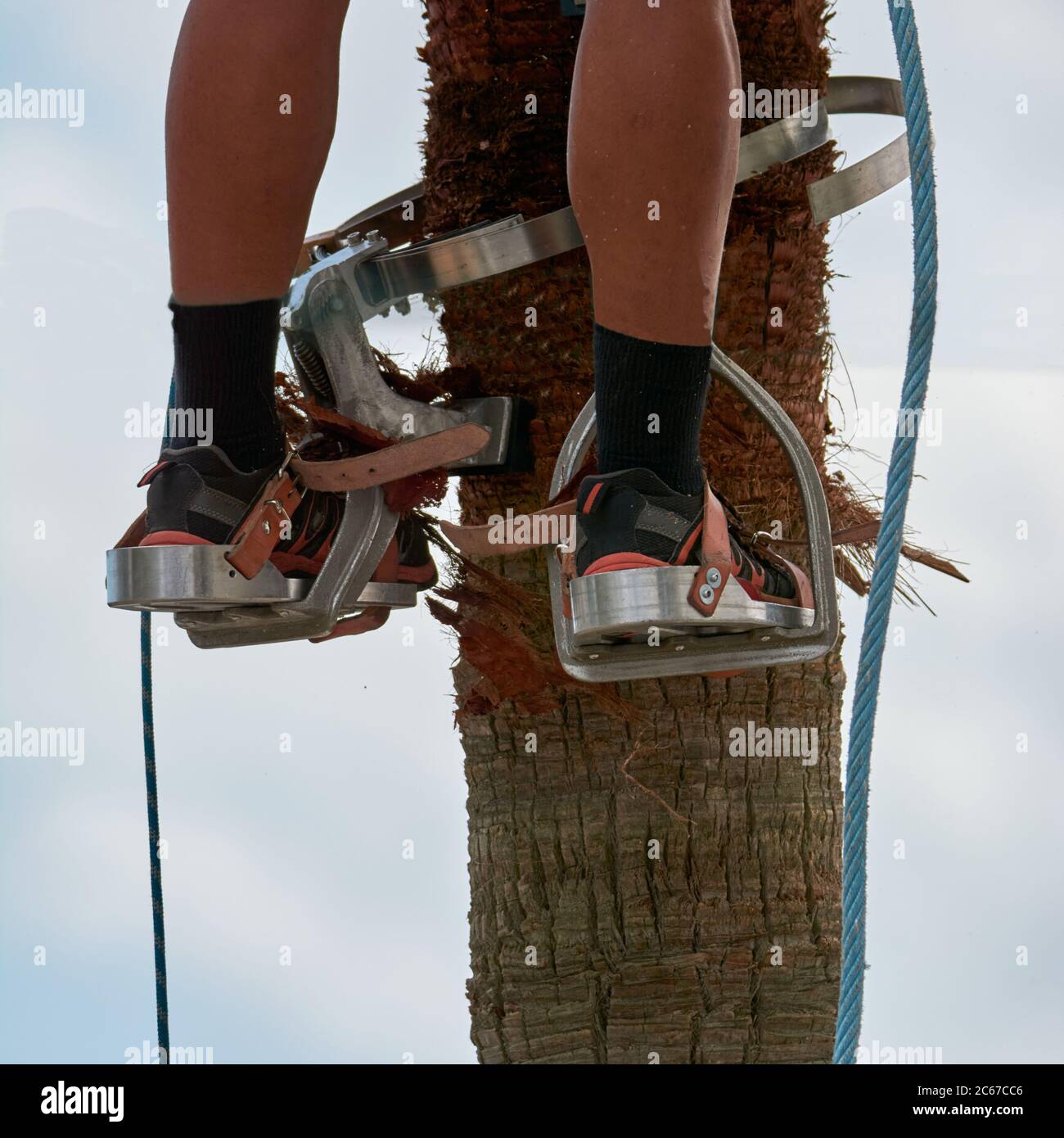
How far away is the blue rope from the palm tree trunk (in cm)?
46

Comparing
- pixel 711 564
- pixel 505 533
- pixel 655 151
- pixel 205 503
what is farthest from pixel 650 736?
pixel 655 151

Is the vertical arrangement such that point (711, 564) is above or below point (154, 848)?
above

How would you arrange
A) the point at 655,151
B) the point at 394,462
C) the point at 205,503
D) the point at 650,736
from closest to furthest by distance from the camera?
1. the point at 655,151
2. the point at 205,503
3. the point at 394,462
4. the point at 650,736

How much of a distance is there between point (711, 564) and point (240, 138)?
700 millimetres

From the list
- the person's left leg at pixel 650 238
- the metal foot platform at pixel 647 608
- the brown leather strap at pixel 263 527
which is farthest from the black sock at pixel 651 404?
the brown leather strap at pixel 263 527

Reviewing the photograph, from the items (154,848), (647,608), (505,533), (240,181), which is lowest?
(154,848)

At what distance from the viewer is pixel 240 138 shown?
1.66 m

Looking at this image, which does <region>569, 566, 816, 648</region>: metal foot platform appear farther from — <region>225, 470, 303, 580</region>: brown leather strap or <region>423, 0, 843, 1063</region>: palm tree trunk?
<region>423, 0, 843, 1063</region>: palm tree trunk

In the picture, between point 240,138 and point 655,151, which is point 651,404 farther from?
point 240,138

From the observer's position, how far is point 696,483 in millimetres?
1617

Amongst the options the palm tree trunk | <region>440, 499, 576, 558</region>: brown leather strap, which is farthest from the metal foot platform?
the palm tree trunk

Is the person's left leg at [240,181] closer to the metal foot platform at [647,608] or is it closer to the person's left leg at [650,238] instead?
the person's left leg at [650,238]

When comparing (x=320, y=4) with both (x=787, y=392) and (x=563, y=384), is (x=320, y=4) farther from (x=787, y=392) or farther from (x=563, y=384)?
(x=787, y=392)
